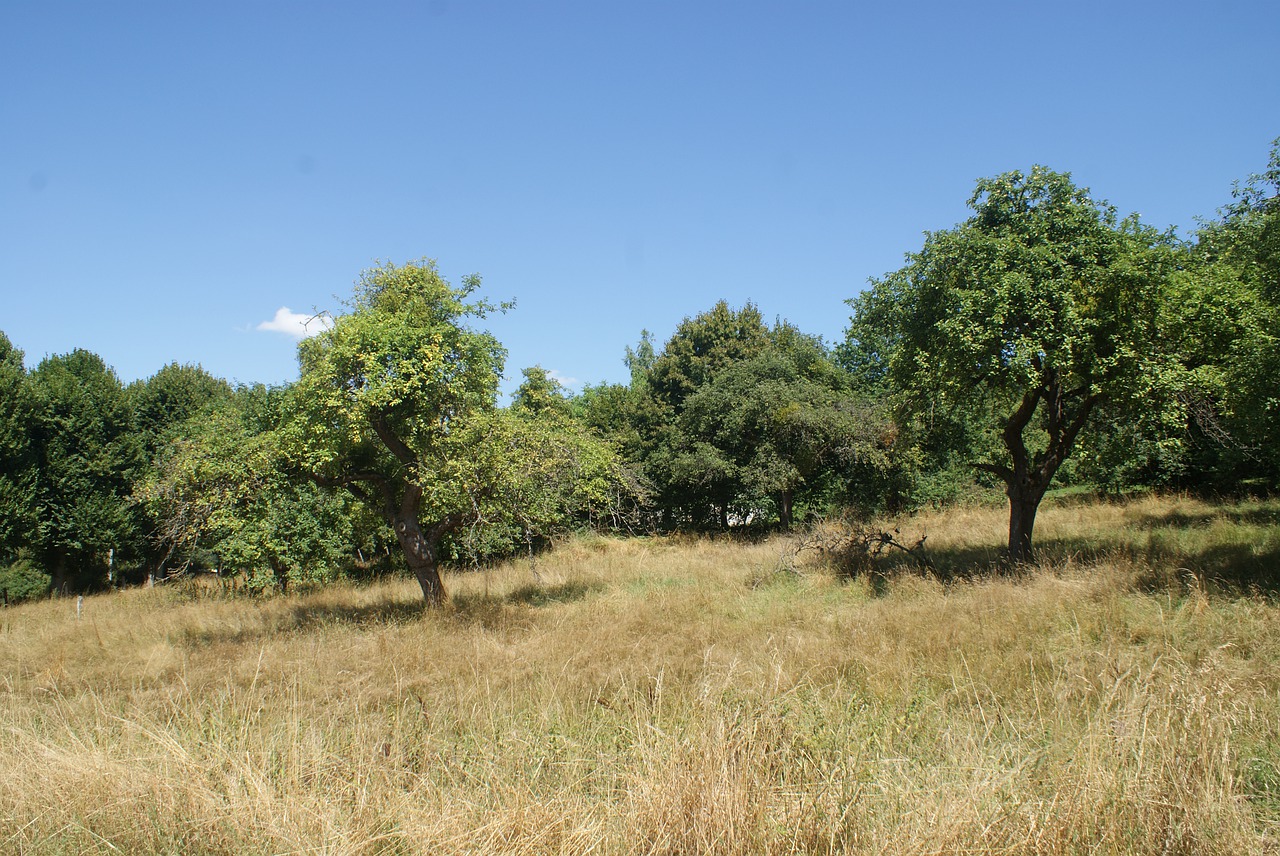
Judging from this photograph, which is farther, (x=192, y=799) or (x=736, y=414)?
→ (x=736, y=414)

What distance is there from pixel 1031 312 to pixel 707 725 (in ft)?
28.2

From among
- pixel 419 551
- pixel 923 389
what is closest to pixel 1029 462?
pixel 923 389

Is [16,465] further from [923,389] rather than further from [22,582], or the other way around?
[923,389]

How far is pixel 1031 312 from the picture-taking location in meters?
9.70

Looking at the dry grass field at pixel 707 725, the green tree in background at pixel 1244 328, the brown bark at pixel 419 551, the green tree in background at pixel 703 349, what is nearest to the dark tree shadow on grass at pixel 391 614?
the dry grass field at pixel 707 725

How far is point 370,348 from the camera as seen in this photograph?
9.56 m

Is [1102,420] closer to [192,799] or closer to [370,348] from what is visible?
[370,348]

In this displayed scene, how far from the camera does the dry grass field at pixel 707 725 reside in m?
3.20

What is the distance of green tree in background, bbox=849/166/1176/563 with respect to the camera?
32.2ft

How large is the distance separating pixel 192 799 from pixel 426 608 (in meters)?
8.10

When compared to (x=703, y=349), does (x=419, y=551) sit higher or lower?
lower

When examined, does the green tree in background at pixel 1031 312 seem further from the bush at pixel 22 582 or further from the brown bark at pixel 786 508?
the bush at pixel 22 582

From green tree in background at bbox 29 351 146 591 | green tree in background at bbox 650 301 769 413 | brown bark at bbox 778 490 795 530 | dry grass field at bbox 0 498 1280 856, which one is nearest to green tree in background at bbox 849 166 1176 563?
dry grass field at bbox 0 498 1280 856

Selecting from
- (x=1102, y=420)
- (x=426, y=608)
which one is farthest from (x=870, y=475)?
(x=426, y=608)
